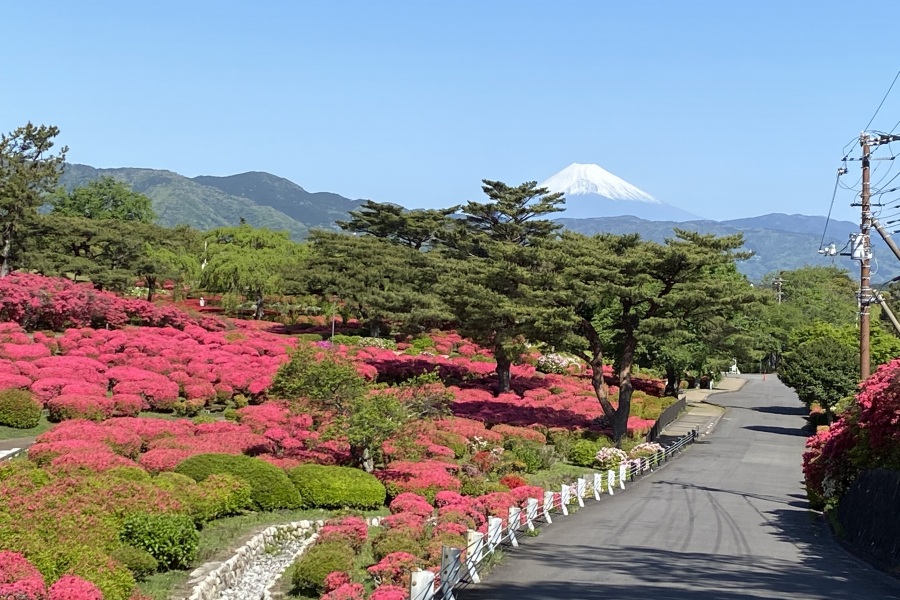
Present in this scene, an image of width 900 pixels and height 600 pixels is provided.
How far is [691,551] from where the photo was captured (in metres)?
19.2

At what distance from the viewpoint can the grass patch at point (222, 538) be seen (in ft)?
47.0

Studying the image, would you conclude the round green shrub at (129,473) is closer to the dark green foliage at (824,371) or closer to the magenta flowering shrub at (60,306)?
the magenta flowering shrub at (60,306)

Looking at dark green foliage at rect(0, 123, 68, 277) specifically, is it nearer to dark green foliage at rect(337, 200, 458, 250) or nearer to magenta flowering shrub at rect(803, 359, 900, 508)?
dark green foliage at rect(337, 200, 458, 250)

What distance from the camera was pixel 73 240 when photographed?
2574 inches

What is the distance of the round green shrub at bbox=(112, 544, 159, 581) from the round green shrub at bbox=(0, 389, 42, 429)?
16341 millimetres

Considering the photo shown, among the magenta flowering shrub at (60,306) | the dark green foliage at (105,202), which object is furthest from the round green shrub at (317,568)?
the dark green foliage at (105,202)

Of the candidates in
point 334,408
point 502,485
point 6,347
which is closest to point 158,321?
point 6,347

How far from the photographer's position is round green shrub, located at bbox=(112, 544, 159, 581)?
559 inches

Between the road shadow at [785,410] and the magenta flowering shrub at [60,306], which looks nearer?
the magenta flowering shrub at [60,306]

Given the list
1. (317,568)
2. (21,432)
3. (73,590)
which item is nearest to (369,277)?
(21,432)

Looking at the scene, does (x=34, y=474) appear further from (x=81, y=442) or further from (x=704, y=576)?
(x=704, y=576)

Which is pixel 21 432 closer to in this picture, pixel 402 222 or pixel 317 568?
pixel 317 568

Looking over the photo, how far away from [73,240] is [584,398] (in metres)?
39.4

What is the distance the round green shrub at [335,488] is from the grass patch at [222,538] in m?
0.31
